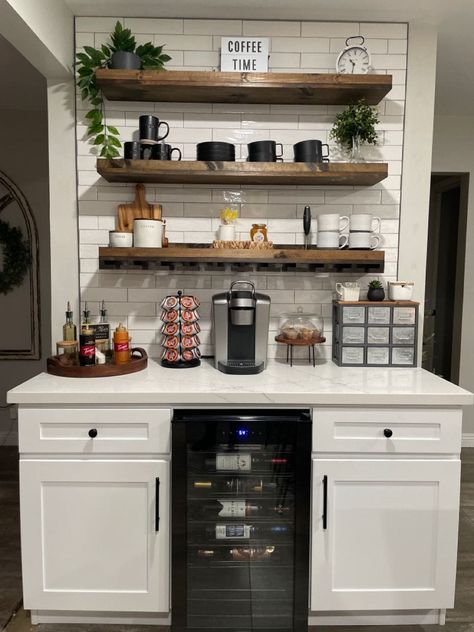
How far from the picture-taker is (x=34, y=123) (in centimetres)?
381

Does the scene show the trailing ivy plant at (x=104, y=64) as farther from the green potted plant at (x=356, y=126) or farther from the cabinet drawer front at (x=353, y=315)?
the cabinet drawer front at (x=353, y=315)

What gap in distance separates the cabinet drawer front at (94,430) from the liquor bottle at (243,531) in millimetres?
377

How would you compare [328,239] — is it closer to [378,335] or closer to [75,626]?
[378,335]

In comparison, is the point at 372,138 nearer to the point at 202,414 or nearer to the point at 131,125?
the point at 131,125

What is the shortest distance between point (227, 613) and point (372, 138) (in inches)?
85.4

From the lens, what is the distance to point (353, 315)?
90.6 inches

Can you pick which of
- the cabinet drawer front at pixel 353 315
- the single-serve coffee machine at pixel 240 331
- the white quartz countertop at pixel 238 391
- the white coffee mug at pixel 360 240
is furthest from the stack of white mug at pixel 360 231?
the white quartz countertop at pixel 238 391

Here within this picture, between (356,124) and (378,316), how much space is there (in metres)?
0.91

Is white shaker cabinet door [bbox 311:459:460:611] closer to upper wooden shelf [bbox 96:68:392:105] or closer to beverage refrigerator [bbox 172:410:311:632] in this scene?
beverage refrigerator [bbox 172:410:311:632]

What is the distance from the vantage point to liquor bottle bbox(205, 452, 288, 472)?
6.03 feet

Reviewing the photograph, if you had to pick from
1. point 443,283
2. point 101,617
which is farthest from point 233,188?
point 443,283

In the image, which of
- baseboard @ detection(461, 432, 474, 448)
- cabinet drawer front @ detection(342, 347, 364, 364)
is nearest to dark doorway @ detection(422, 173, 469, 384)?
baseboard @ detection(461, 432, 474, 448)

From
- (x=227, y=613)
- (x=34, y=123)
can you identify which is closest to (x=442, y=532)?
(x=227, y=613)

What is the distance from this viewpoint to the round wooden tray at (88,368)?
2.04m
